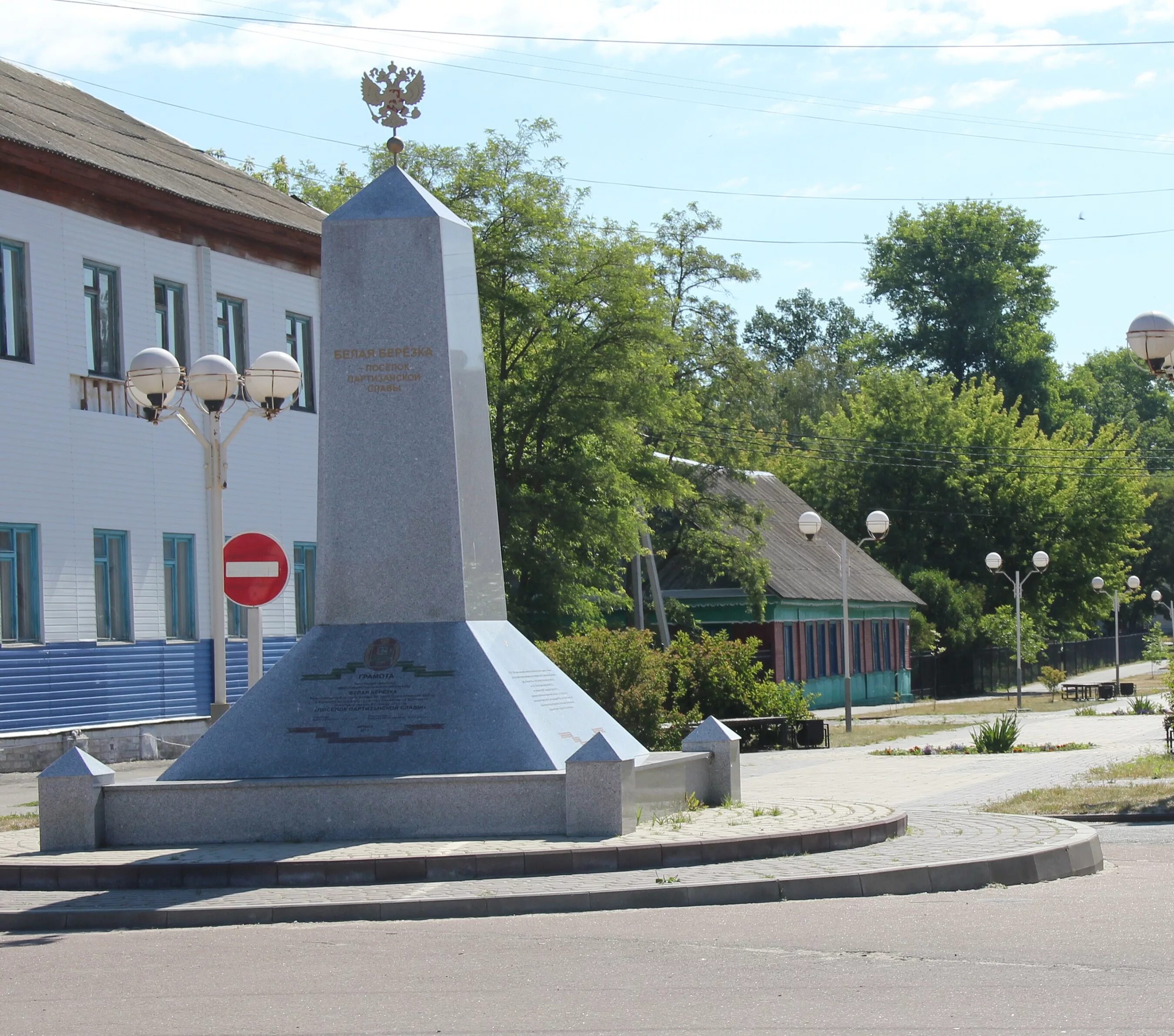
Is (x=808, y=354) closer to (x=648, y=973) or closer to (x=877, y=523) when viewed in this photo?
(x=877, y=523)

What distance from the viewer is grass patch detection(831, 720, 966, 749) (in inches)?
1137

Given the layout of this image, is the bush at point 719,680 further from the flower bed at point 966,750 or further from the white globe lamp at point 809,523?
the white globe lamp at point 809,523

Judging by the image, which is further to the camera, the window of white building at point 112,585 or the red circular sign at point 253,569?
the window of white building at point 112,585

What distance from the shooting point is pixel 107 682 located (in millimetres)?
26516

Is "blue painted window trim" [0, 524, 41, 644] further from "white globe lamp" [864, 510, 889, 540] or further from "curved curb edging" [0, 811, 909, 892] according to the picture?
"white globe lamp" [864, 510, 889, 540]

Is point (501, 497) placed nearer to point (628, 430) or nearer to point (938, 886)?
point (628, 430)

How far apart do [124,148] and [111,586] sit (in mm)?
7911

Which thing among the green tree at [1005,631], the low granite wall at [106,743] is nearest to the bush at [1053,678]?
the green tree at [1005,631]

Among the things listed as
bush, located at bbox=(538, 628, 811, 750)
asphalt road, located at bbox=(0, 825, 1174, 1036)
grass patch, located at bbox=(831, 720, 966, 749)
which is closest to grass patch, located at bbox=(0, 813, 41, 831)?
asphalt road, located at bbox=(0, 825, 1174, 1036)

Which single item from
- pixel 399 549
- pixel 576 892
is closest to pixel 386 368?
pixel 399 549

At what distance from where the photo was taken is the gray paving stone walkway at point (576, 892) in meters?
10.1

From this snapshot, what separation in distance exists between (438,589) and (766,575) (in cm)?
3288

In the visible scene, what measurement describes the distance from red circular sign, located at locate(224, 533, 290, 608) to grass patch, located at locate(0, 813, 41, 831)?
108 inches

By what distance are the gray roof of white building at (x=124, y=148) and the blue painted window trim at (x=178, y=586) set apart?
568 cm
